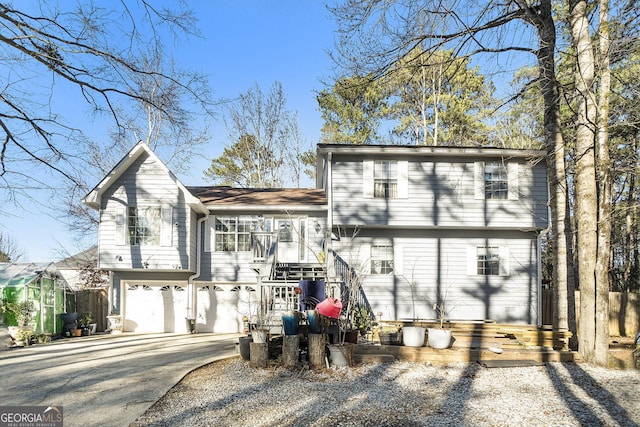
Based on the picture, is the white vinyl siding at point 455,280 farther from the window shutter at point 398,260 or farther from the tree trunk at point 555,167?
the tree trunk at point 555,167

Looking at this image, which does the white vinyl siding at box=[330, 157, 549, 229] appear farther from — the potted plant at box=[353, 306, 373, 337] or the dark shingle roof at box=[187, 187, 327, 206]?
Result: the potted plant at box=[353, 306, 373, 337]

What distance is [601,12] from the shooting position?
9.29 m

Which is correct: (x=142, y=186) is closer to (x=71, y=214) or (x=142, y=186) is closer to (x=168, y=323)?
(x=168, y=323)

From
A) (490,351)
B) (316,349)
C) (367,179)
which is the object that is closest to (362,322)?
(316,349)

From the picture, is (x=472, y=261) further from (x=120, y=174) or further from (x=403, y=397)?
(x=120, y=174)

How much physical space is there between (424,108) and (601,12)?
1581 centimetres

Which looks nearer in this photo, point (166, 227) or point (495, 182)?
point (166, 227)

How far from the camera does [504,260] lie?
15.7 metres

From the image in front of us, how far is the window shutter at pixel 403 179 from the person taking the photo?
600 inches

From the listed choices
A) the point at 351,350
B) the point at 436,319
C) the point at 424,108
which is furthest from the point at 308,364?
the point at 424,108

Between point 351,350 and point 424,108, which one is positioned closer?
point 351,350

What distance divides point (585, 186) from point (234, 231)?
10.8 metres

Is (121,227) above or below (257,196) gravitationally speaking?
below

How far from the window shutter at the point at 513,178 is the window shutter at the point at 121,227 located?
12697 millimetres
